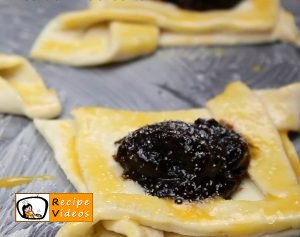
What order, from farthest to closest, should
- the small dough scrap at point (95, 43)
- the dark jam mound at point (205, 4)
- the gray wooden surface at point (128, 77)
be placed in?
1. the dark jam mound at point (205, 4)
2. the small dough scrap at point (95, 43)
3. the gray wooden surface at point (128, 77)

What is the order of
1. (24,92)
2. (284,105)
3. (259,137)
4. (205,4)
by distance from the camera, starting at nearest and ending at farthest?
(259,137) < (284,105) < (24,92) < (205,4)

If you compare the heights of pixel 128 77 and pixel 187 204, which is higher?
pixel 187 204

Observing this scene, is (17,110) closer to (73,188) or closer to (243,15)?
(73,188)

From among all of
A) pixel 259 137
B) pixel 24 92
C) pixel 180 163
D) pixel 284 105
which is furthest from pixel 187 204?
pixel 24 92

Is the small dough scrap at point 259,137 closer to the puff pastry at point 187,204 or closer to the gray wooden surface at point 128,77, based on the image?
the puff pastry at point 187,204

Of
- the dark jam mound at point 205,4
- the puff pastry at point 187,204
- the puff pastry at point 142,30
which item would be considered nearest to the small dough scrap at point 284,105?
the puff pastry at point 187,204

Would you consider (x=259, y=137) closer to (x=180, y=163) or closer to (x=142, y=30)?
(x=180, y=163)
